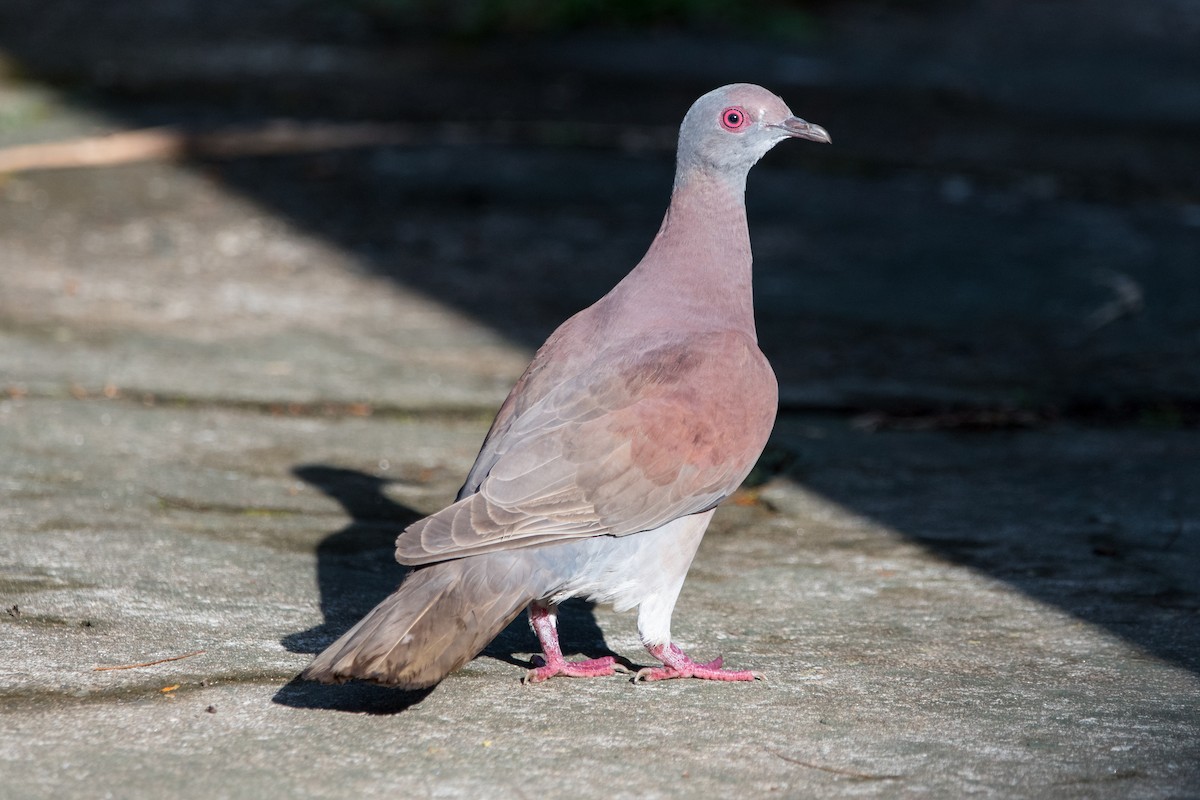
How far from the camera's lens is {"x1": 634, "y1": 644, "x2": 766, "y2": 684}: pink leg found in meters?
3.13

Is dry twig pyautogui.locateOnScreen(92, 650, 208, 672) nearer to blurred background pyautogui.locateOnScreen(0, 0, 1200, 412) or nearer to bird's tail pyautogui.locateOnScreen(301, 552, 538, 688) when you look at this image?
bird's tail pyautogui.locateOnScreen(301, 552, 538, 688)

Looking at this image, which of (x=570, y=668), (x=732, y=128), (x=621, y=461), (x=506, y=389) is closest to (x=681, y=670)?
(x=570, y=668)

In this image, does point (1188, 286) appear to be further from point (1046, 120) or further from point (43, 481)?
point (43, 481)

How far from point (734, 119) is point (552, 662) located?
133 cm

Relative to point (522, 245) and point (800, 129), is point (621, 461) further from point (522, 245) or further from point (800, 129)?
point (522, 245)

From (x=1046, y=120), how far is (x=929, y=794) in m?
7.58

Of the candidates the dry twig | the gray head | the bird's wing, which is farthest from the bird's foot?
the gray head

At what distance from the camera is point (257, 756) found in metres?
2.65

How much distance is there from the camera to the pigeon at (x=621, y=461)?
2.90 metres

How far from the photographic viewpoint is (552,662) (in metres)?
3.16

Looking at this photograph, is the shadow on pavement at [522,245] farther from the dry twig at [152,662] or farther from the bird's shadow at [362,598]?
the dry twig at [152,662]

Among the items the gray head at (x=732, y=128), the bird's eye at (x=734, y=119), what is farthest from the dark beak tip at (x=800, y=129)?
the bird's eye at (x=734, y=119)


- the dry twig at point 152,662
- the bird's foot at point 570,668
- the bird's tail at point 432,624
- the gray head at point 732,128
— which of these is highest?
the gray head at point 732,128

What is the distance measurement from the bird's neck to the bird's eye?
0.12 metres
